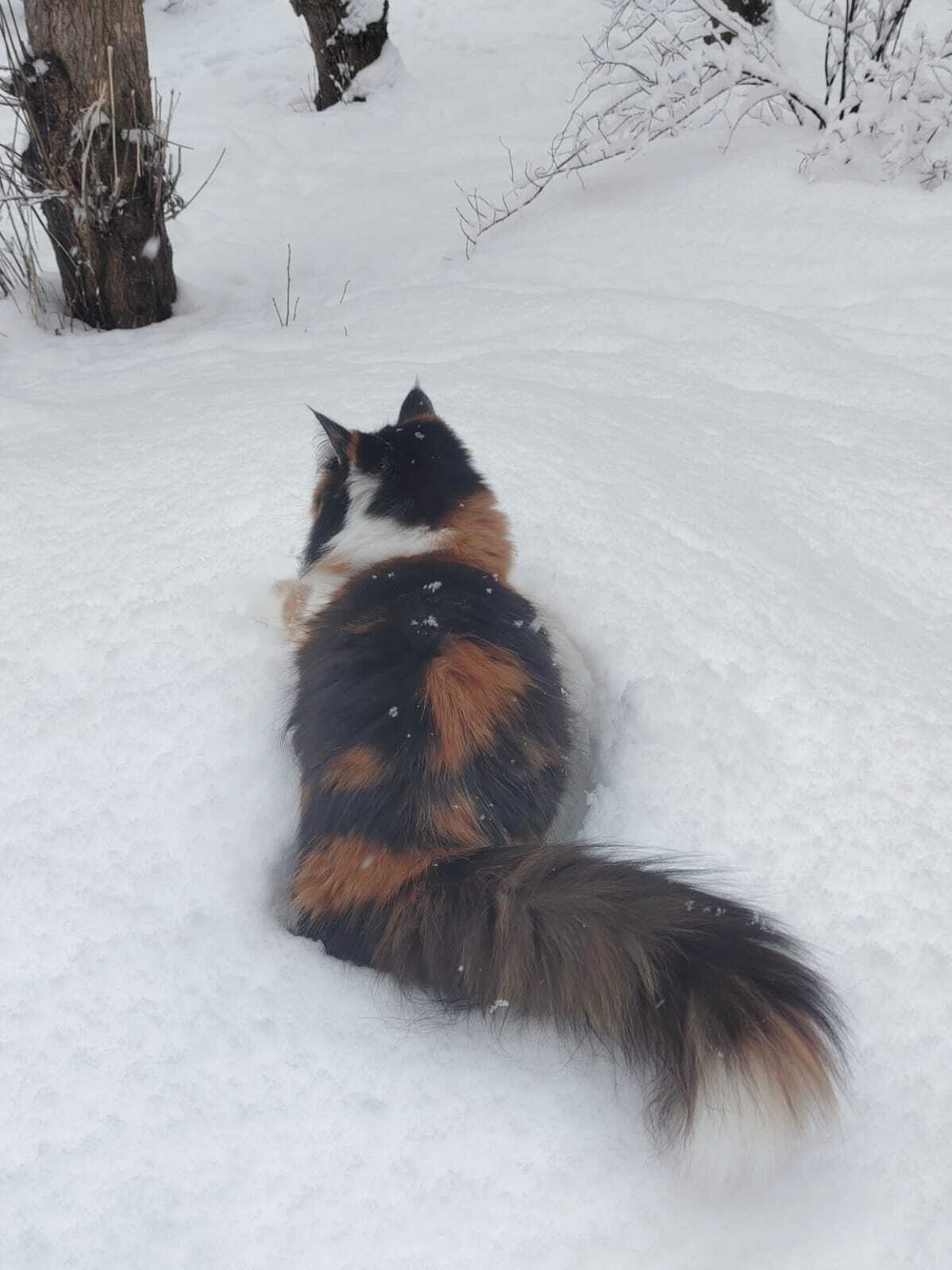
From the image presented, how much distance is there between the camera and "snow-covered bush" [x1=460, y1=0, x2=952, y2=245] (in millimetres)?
3803

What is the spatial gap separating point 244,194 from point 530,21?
336cm

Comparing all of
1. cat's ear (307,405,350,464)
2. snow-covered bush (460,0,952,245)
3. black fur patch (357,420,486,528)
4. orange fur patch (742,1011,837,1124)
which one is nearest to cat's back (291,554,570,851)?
black fur patch (357,420,486,528)

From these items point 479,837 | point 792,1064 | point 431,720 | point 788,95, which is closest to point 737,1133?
point 792,1064

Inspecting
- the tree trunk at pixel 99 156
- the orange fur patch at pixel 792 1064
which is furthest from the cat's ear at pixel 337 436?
the tree trunk at pixel 99 156

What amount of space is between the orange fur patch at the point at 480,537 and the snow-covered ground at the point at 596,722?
15 centimetres

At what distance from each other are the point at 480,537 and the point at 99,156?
260 cm

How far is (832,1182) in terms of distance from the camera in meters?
1.12

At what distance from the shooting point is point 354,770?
1.49 meters

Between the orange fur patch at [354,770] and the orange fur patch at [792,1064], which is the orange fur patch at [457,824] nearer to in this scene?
the orange fur patch at [354,770]

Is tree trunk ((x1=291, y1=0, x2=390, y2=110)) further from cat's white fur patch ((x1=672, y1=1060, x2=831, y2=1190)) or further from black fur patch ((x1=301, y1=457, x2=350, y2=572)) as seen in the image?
cat's white fur patch ((x1=672, y1=1060, x2=831, y2=1190))

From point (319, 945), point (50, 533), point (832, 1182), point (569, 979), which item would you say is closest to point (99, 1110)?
point (319, 945)

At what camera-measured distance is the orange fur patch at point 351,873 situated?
54.7 inches

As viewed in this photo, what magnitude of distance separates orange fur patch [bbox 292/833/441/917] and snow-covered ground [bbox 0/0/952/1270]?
3.3 inches

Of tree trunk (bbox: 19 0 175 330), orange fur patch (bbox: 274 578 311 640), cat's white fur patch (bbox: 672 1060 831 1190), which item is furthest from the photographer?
tree trunk (bbox: 19 0 175 330)
